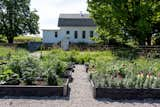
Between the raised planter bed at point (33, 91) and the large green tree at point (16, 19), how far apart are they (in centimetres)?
4816

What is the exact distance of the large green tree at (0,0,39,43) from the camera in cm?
5950

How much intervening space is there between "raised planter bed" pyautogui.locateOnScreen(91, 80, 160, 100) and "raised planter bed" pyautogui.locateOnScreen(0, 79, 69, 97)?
1144 mm

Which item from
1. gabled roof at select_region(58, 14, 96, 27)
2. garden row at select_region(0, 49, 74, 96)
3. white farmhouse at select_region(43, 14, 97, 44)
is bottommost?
white farmhouse at select_region(43, 14, 97, 44)

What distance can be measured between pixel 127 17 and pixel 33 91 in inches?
929

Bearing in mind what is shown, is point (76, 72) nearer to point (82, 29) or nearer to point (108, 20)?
point (108, 20)

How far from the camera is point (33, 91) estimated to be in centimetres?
1144

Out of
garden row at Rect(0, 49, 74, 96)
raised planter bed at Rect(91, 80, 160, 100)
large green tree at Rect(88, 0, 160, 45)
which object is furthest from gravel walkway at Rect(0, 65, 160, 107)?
large green tree at Rect(88, 0, 160, 45)

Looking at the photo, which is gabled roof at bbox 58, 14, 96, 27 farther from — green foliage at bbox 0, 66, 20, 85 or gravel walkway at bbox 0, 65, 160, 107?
gravel walkway at bbox 0, 65, 160, 107

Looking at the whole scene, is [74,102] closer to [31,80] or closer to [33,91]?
[33,91]

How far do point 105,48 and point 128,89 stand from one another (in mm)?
18284

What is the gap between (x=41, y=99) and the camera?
1097cm

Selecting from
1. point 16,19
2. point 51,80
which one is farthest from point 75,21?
point 51,80

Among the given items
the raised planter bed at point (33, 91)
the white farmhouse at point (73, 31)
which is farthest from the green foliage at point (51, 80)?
the white farmhouse at point (73, 31)

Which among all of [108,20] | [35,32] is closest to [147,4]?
[108,20]
